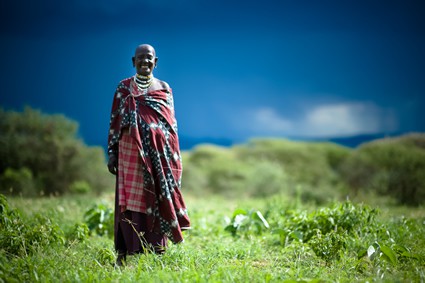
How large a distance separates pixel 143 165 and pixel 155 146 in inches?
9.7

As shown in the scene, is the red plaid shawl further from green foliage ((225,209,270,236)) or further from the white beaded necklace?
green foliage ((225,209,270,236))

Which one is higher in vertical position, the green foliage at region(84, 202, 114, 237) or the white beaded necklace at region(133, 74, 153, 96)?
the white beaded necklace at region(133, 74, 153, 96)

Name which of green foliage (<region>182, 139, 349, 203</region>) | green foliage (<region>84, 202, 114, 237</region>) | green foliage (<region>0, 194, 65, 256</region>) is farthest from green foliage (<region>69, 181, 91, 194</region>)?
green foliage (<region>0, 194, 65, 256</region>)

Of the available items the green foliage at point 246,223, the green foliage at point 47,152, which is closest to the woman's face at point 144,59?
the green foliage at point 246,223

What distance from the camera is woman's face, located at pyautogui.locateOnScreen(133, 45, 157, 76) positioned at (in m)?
4.72

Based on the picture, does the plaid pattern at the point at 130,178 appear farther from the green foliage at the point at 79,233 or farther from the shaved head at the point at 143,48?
the green foliage at the point at 79,233

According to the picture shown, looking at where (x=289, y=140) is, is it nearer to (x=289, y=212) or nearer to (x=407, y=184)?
(x=407, y=184)

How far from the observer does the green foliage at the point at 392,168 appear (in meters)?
12.9

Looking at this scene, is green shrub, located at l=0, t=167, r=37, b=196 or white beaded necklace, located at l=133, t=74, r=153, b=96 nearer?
white beaded necklace, located at l=133, t=74, r=153, b=96

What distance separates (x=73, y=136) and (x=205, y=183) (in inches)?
251

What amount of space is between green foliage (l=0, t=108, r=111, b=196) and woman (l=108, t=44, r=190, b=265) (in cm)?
874

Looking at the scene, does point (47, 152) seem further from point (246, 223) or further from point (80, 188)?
point (246, 223)

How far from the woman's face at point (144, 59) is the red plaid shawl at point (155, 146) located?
0.18 meters

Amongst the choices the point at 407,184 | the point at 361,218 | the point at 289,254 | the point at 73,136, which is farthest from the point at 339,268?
the point at 73,136
